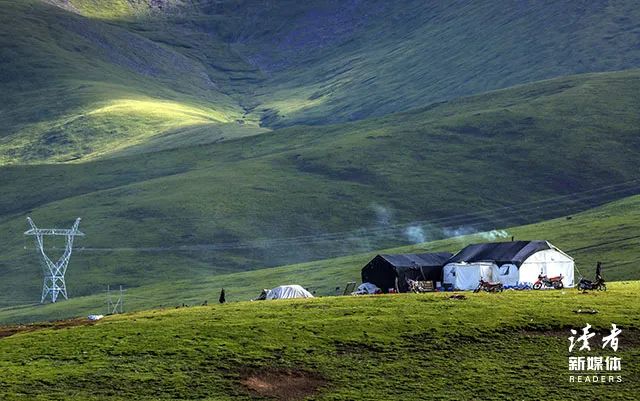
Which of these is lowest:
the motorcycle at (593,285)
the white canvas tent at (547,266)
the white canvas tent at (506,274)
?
the motorcycle at (593,285)

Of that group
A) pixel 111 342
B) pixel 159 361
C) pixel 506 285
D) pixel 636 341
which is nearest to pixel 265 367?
pixel 159 361

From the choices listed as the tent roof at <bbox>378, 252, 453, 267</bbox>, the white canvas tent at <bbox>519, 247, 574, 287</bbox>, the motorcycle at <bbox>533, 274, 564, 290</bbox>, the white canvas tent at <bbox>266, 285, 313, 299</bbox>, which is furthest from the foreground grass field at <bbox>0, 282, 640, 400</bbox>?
the tent roof at <bbox>378, 252, 453, 267</bbox>

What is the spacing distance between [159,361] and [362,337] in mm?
15536

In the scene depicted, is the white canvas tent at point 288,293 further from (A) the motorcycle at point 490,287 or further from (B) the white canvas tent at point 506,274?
(B) the white canvas tent at point 506,274

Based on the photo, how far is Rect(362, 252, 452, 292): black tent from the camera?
394ft

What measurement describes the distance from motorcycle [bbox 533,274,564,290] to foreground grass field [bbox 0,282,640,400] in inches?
694

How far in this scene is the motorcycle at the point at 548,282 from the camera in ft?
360

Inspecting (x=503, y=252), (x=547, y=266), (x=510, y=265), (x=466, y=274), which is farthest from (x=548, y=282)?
(x=466, y=274)

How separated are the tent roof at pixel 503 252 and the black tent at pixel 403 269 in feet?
7.73

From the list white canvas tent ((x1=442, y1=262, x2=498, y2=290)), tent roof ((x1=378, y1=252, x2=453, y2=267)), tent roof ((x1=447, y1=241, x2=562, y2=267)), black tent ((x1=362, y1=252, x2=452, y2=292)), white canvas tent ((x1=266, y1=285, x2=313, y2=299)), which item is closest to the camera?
white canvas tent ((x1=266, y1=285, x2=313, y2=299))

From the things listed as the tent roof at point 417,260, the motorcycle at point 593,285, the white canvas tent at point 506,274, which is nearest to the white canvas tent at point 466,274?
the white canvas tent at point 506,274

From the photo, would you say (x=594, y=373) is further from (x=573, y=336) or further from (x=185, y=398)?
(x=185, y=398)

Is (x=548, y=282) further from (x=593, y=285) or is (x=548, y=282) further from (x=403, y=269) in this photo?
(x=403, y=269)

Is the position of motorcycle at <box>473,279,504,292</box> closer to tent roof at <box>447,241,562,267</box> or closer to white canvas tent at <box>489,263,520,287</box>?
white canvas tent at <box>489,263,520,287</box>
